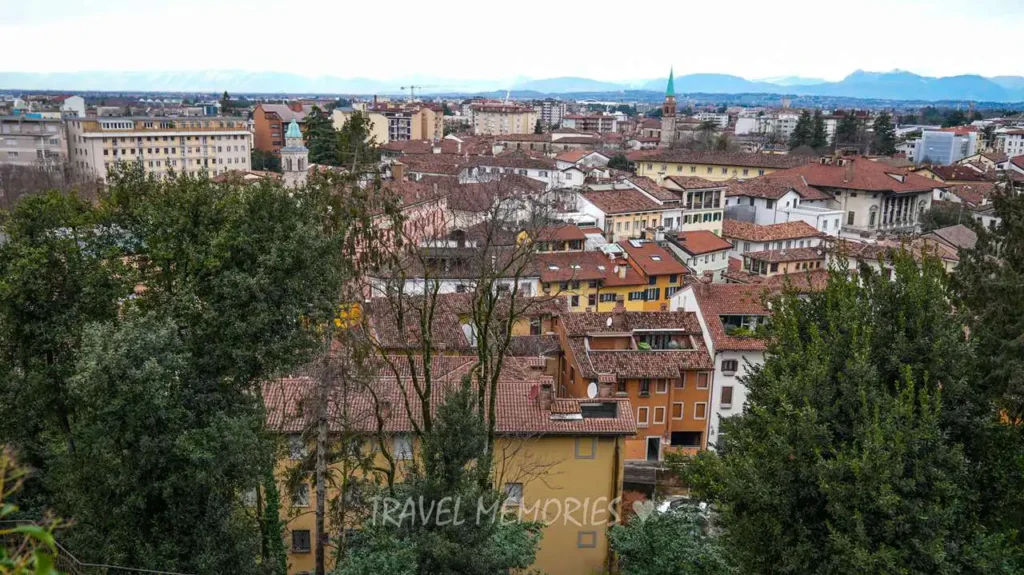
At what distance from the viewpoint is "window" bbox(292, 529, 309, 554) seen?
14898mm

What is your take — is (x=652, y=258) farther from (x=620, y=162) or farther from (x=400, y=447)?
(x=620, y=162)

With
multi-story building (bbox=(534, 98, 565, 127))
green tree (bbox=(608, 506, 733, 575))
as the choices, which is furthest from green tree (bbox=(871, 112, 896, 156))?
green tree (bbox=(608, 506, 733, 575))

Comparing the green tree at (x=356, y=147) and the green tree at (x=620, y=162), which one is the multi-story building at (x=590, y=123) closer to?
the green tree at (x=620, y=162)

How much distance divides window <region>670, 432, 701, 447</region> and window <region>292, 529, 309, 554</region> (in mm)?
11252

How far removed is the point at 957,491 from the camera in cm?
902

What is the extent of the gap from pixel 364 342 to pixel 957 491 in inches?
333

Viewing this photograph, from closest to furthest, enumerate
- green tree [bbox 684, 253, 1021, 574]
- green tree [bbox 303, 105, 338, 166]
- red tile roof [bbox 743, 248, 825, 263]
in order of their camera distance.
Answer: green tree [bbox 684, 253, 1021, 574]
red tile roof [bbox 743, 248, 825, 263]
green tree [bbox 303, 105, 338, 166]

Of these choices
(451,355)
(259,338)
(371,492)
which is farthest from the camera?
(451,355)

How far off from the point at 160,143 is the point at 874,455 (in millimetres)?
68873

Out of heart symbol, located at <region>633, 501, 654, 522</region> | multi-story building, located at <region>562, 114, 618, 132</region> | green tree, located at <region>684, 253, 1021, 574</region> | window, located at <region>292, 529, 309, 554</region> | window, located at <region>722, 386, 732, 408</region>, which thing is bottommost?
window, located at <region>292, 529, 309, 554</region>

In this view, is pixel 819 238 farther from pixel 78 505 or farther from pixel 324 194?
pixel 78 505

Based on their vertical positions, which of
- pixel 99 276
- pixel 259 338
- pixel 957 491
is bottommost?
pixel 957 491

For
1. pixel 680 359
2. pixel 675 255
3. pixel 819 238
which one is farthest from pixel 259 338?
pixel 819 238

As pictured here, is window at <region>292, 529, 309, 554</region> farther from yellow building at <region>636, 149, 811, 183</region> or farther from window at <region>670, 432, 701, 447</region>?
yellow building at <region>636, 149, 811, 183</region>
